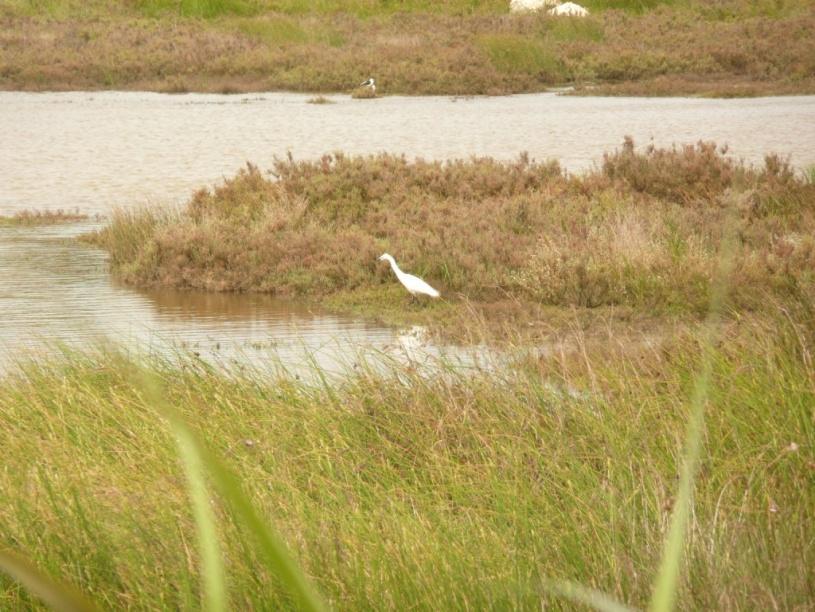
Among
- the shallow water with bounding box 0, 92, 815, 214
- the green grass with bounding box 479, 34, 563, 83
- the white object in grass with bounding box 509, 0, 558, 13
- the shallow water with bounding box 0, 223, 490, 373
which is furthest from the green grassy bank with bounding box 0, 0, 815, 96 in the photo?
the shallow water with bounding box 0, 223, 490, 373

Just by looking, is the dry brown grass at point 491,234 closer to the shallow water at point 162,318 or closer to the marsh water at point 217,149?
the shallow water at point 162,318

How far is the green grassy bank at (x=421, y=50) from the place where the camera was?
5153 centimetres

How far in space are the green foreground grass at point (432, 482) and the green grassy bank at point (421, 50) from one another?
40.7m

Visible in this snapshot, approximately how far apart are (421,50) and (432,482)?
50521 mm

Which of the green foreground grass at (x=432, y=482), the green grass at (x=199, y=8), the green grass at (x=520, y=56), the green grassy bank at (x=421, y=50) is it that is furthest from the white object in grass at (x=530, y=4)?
the green foreground grass at (x=432, y=482)

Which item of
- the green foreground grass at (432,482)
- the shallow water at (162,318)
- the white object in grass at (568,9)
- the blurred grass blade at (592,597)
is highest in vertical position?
the white object in grass at (568,9)

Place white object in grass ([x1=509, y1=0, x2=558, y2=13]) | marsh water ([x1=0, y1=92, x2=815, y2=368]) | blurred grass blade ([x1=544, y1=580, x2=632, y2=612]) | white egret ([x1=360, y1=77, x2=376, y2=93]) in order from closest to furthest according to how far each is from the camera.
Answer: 1. blurred grass blade ([x1=544, y1=580, x2=632, y2=612])
2. marsh water ([x1=0, y1=92, x2=815, y2=368])
3. white egret ([x1=360, y1=77, x2=376, y2=93])
4. white object in grass ([x1=509, y1=0, x2=558, y2=13])

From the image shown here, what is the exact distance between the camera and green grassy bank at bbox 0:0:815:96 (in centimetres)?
5153

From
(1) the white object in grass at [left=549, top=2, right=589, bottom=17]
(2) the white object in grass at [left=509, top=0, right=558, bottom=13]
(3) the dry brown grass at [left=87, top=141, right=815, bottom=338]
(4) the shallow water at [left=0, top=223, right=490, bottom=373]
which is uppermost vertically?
(2) the white object in grass at [left=509, top=0, right=558, bottom=13]

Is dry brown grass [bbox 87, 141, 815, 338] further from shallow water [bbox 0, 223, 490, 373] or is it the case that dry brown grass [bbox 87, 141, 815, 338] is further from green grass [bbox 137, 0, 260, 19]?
green grass [bbox 137, 0, 260, 19]

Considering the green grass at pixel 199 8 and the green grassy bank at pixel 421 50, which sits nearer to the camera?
the green grassy bank at pixel 421 50

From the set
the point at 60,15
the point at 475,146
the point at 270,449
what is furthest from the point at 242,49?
the point at 270,449

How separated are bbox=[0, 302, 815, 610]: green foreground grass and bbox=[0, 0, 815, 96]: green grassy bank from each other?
133 ft

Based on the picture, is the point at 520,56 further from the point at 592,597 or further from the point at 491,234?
the point at 592,597
